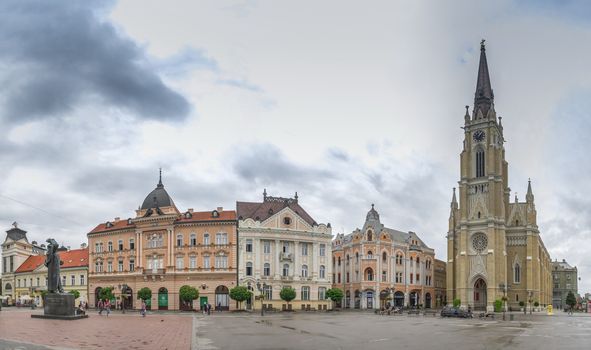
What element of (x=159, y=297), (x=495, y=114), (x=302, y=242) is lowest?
(x=159, y=297)

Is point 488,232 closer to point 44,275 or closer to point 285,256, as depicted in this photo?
point 285,256

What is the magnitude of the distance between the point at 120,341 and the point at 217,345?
4.62 metres

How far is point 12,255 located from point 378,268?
67.5 m

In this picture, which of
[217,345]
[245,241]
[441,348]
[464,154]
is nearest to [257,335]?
[217,345]

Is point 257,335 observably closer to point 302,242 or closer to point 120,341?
point 120,341

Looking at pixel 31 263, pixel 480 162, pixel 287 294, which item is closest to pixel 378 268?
pixel 287 294

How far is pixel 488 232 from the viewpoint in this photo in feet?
350

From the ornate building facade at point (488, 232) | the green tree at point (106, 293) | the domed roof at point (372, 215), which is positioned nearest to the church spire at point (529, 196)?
the ornate building facade at point (488, 232)

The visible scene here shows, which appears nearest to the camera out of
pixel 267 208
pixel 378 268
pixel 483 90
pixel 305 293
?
pixel 305 293

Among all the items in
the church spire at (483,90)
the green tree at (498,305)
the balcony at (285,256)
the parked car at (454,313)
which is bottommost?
the green tree at (498,305)

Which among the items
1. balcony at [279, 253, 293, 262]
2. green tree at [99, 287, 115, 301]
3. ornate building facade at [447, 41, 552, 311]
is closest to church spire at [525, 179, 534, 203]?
Result: ornate building facade at [447, 41, 552, 311]

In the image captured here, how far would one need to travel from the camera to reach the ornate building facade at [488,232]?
106m

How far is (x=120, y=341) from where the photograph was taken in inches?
1154

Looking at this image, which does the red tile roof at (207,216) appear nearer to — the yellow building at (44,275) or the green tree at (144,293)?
the green tree at (144,293)
